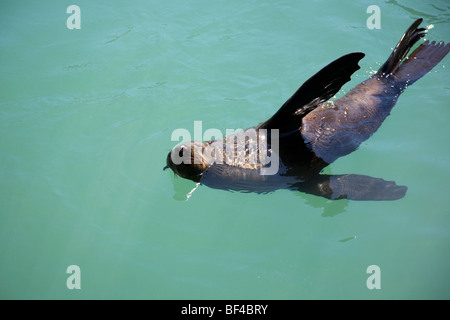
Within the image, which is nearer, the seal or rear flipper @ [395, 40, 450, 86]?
the seal

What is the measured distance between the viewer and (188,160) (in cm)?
362

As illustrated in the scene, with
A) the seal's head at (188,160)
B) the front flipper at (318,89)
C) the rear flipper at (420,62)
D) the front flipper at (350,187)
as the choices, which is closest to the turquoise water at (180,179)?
the front flipper at (350,187)

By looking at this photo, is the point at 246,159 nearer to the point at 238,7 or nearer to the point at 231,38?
the point at 231,38

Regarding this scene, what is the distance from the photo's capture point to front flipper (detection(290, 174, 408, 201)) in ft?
13.2

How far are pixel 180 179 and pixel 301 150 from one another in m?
1.40

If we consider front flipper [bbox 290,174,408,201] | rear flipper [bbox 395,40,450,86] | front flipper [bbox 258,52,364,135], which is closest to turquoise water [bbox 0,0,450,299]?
front flipper [bbox 290,174,408,201]

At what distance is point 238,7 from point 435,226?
4452 millimetres

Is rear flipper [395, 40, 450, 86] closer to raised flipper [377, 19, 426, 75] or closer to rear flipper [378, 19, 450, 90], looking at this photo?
rear flipper [378, 19, 450, 90]

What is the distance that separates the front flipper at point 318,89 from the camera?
347 cm

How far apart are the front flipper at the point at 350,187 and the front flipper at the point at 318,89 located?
70cm

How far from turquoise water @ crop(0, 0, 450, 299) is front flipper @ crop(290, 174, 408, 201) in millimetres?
336

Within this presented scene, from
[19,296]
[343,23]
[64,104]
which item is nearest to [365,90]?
[343,23]

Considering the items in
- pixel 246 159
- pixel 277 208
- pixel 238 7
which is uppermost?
pixel 238 7
